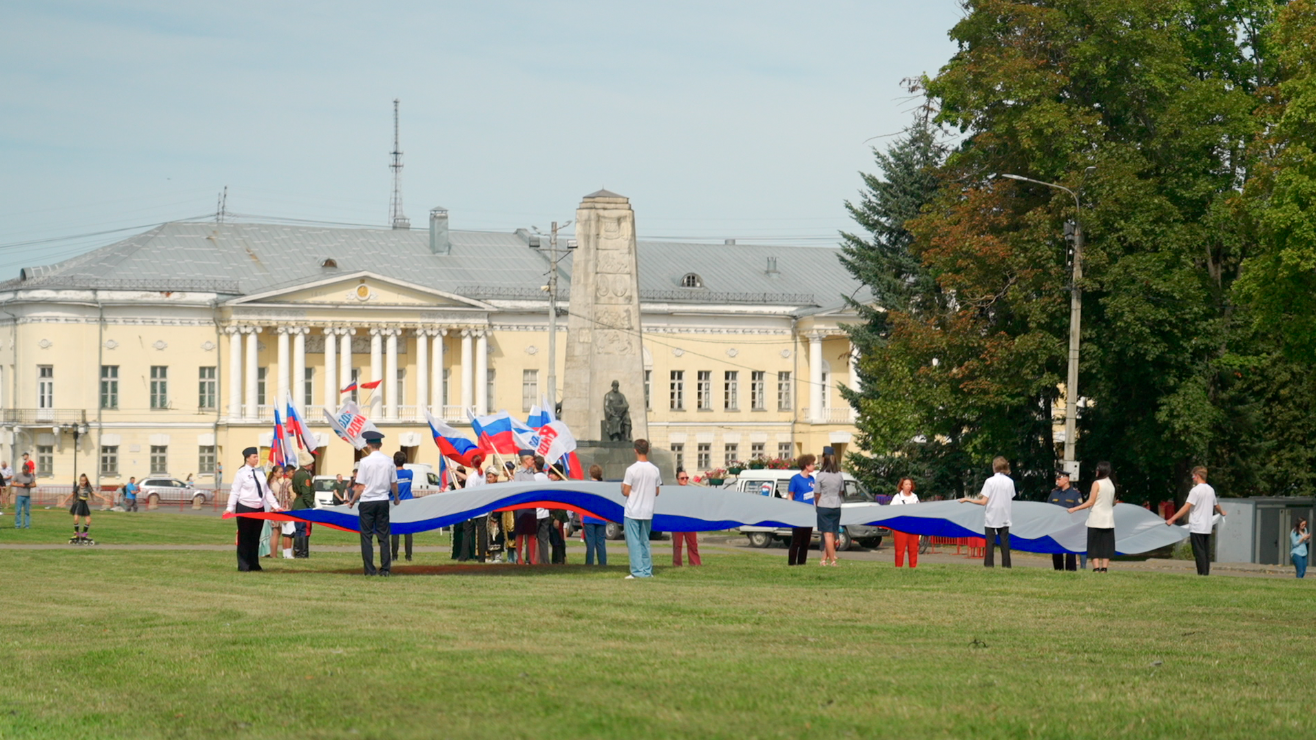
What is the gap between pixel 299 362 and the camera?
8812 cm

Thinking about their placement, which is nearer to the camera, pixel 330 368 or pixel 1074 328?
pixel 1074 328

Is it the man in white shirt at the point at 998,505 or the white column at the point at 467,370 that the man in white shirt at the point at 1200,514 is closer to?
the man in white shirt at the point at 998,505

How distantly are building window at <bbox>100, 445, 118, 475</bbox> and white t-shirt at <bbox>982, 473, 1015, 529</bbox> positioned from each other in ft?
228

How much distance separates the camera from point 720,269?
319ft

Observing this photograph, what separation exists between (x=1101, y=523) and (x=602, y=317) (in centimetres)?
2568

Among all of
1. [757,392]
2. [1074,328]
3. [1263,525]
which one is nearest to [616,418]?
[1074,328]

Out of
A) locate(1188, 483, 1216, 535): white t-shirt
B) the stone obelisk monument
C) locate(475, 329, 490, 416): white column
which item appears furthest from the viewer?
locate(475, 329, 490, 416): white column

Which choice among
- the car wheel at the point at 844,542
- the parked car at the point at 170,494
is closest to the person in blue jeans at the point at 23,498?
the car wheel at the point at 844,542

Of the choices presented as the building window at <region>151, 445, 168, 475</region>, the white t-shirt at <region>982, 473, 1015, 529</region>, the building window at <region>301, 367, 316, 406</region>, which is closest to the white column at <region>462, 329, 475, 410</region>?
the building window at <region>301, 367, 316, 406</region>

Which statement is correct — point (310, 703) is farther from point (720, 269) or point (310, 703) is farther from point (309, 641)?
point (720, 269)

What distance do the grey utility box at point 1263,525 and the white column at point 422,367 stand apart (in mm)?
60988

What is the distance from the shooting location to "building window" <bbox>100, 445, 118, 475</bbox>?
282 feet

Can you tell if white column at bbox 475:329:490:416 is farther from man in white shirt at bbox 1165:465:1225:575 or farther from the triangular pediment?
man in white shirt at bbox 1165:465:1225:575

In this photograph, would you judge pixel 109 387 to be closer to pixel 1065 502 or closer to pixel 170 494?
pixel 170 494
